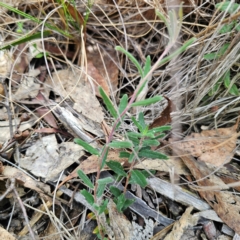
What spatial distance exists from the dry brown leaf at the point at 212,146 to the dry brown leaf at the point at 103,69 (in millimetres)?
393

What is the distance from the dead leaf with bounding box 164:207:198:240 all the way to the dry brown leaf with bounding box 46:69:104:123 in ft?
1.56

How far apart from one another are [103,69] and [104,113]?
249mm

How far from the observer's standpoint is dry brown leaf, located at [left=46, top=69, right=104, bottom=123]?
140 cm

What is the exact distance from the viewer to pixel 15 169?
4.08 ft

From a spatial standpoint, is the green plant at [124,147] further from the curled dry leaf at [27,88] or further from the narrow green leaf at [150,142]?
the curled dry leaf at [27,88]

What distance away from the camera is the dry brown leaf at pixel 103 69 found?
150cm

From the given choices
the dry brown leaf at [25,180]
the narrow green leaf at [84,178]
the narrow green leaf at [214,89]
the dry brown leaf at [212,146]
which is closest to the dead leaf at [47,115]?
the dry brown leaf at [25,180]

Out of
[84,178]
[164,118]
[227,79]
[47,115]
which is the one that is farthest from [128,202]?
[227,79]

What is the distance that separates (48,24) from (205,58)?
676mm

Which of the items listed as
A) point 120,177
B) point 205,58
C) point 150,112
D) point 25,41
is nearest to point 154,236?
point 120,177

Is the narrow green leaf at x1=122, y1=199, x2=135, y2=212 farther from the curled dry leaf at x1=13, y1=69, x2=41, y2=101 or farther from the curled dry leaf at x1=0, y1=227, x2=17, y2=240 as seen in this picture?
the curled dry leaf at x1=13, y1=69, x2=41, y2=101

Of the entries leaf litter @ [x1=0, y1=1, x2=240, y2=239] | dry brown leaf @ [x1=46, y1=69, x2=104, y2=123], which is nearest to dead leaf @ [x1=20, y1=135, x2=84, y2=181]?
leaf litter @ [x1=0, y1=1, x2=240, y2=239]

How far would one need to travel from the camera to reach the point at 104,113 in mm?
1395

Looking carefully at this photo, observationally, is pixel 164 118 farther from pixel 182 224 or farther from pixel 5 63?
pixel 5 63
